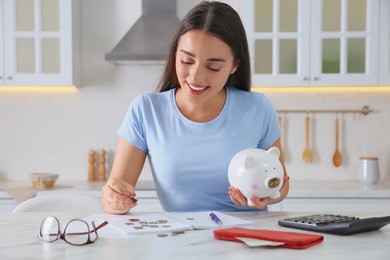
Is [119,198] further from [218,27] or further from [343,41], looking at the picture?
[343,41]

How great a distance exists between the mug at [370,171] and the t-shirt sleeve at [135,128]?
6.64ft

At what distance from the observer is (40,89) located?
4105 millimetres

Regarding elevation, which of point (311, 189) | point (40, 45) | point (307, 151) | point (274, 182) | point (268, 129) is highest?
point (40, 45)

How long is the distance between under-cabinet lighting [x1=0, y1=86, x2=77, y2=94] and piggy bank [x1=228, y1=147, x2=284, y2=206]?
2688 millimetres

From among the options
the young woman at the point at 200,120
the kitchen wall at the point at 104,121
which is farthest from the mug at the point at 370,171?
the young woman at the point at 200,120

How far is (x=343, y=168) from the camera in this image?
4031 millimetres

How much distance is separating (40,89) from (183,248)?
3.00 metres

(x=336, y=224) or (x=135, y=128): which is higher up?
(x=135, y=128)

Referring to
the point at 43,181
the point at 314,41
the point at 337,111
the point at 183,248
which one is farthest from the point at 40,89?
the point at 183,248

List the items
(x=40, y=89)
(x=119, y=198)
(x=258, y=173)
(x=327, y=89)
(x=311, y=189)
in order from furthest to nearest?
(x=40, y=89), (x=327, y=89), (x=311, y=189), (x=119, y=198), (x=258, y=173)

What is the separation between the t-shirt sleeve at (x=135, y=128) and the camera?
80.5 inches

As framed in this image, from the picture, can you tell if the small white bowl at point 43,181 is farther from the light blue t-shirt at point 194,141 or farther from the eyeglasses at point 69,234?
the eyeglasses at point 69,234

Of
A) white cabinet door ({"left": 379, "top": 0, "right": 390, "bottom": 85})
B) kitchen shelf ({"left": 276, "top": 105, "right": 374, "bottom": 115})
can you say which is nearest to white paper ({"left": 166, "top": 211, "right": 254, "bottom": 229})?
white cabinet door ({"left": 379, "top": 0, "right": 390, "bottom": 85})

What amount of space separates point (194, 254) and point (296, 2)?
8.90 feet
